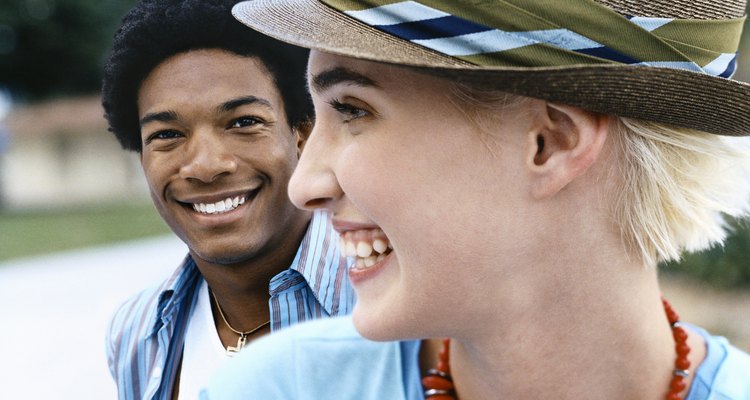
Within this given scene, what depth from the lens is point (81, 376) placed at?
3631 millimetres

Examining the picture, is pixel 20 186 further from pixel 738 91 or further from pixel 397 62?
pixel 738 91

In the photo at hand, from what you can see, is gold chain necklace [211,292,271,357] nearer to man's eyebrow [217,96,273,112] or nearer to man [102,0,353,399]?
man [102,0,353,399]

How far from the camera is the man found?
1.42 meters

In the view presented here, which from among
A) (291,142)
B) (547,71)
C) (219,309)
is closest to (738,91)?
(547,71)

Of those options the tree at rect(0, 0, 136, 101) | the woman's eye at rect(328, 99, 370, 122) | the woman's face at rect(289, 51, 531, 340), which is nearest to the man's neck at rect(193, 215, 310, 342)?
the woman's face at rect(289, 51, 531, 340)

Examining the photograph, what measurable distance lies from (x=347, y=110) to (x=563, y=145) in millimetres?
407

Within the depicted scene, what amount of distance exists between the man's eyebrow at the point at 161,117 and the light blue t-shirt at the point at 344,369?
50 centimetres

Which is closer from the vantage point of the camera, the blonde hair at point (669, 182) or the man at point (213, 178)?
the man at point (213, 178)

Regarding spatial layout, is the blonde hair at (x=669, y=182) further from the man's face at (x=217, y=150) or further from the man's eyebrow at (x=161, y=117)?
the man's eyebrow at (x=161, y=117)

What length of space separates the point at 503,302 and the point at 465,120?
361 millimetres

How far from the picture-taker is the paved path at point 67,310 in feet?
12.2

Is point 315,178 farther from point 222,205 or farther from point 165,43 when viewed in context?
point 165,43

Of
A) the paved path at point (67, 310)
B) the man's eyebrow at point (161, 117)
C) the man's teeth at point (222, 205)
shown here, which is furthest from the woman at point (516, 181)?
the paved path at point (67, 310)

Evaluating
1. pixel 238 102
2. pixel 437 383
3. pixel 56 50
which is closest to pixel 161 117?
pixel 238 102
